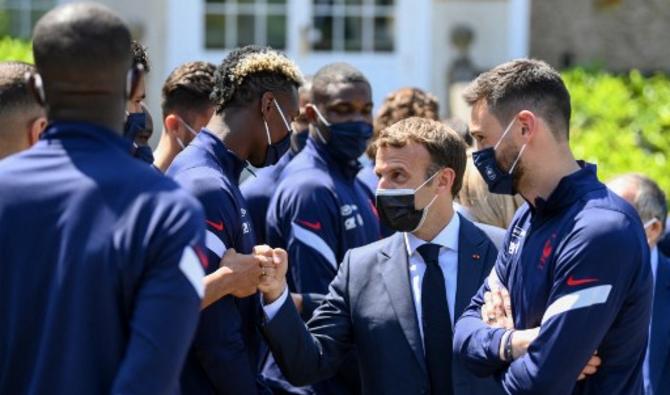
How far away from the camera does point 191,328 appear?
323 centimetres

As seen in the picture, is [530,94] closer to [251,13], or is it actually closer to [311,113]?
[311,113]

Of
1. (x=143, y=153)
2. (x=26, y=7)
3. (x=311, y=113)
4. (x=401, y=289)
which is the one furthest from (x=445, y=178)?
(x=26, y=7)

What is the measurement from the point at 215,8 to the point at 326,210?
33.1 ft

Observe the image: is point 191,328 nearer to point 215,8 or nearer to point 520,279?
point 520,279

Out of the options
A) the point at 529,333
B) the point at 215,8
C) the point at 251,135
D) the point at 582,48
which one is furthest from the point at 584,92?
the point at 529,333

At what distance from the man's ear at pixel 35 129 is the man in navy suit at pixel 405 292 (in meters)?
1.00

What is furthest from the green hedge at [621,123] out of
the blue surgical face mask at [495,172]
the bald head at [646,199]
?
the blue surgical face mask at [495,172]

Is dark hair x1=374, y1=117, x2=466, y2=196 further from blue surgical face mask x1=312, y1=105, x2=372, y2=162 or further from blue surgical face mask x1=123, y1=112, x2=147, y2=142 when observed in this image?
blue surgical face mask x1=312, y1=105, x2=372, y2=162

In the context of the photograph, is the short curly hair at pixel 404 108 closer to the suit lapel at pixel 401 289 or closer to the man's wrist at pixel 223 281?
the suit lapel at pixel 401 289

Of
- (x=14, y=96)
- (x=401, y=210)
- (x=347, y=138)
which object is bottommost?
(x=401, y=210)

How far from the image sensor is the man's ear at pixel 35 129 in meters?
4.52

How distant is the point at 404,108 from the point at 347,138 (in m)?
1.01

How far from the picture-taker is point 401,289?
4.91m

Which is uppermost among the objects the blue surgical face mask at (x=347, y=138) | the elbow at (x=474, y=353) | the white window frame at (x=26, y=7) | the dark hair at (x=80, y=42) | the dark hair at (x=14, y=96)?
the white window frame at (x=26, y=7)
